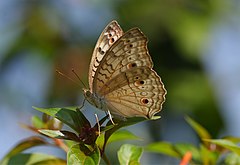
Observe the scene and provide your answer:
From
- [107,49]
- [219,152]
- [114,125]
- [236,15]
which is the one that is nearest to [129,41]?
[107,49]

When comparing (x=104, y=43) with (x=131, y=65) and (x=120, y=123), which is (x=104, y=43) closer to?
(x=131, y=65)

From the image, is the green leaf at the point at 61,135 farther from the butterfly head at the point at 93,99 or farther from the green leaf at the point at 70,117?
the butterfly head at the point at 93,99

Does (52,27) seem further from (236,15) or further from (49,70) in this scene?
(236,15)

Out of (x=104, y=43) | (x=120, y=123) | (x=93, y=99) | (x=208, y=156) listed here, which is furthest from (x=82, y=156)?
(x=208, y=156)

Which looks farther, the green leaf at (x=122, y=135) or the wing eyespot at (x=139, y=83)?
the green leaf at (x=122, y=135)

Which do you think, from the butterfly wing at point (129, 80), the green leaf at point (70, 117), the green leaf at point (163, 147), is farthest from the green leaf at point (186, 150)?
the green leaf at point (70, 117)

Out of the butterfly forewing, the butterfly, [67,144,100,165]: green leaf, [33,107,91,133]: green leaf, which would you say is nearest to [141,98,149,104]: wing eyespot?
the butterfly
